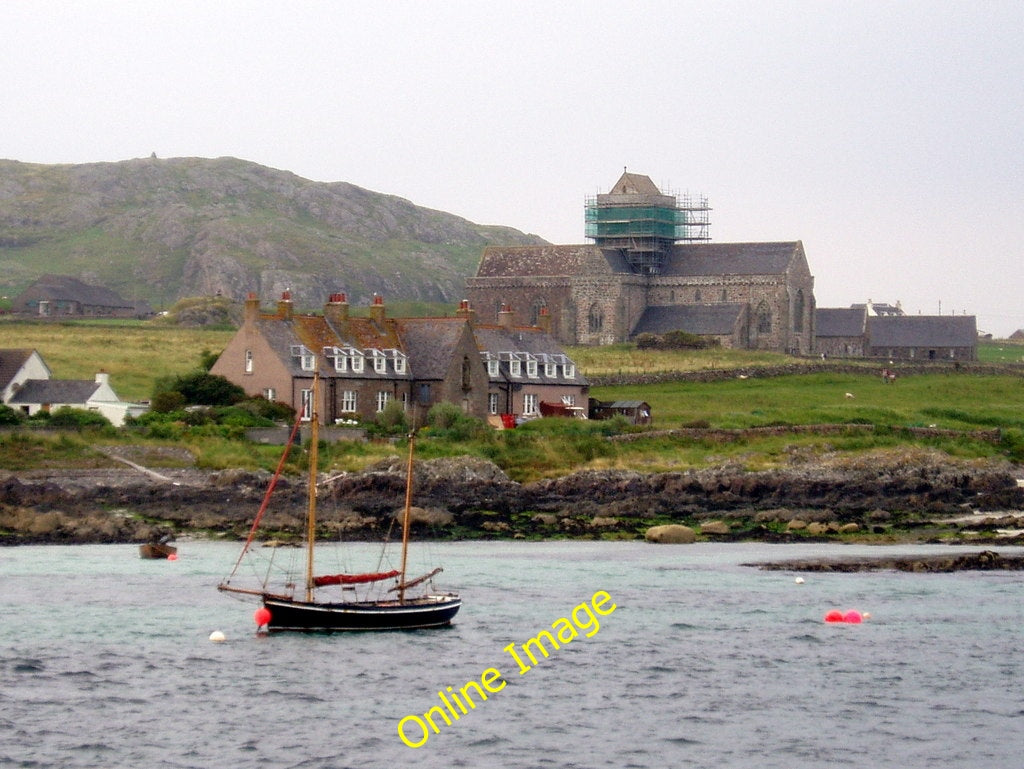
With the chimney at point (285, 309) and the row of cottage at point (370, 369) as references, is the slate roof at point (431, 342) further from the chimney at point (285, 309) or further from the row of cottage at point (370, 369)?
the chimney at point (285, 309)

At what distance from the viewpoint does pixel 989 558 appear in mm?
47781

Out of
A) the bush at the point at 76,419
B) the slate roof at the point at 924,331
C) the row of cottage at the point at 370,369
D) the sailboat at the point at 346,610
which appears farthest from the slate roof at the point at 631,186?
the sailboat at the point at 346,610

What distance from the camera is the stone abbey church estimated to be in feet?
406

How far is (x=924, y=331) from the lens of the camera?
13450cm

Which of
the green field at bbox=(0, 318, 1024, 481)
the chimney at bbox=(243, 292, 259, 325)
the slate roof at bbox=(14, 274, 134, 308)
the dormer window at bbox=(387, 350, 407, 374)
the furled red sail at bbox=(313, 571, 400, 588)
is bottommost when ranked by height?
the furled red sail at bbox=(313, 571, 400, 588)

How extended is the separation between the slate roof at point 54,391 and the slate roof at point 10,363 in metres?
0.83

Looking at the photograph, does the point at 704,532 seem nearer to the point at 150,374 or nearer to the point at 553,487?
the point at 553,487

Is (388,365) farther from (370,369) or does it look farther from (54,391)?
(54,391)

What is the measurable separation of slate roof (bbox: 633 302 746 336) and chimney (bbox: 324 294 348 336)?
4681 cm

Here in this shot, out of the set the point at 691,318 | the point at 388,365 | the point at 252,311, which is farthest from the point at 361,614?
the point at 691,318

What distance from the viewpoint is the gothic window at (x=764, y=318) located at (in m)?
124

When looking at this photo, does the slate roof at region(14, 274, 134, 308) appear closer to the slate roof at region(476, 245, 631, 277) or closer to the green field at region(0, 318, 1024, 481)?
the green field at region(0, 318, 1024, 481)

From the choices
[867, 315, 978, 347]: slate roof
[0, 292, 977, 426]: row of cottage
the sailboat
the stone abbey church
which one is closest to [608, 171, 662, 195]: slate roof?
the stone abbey church

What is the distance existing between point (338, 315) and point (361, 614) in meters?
40.8
